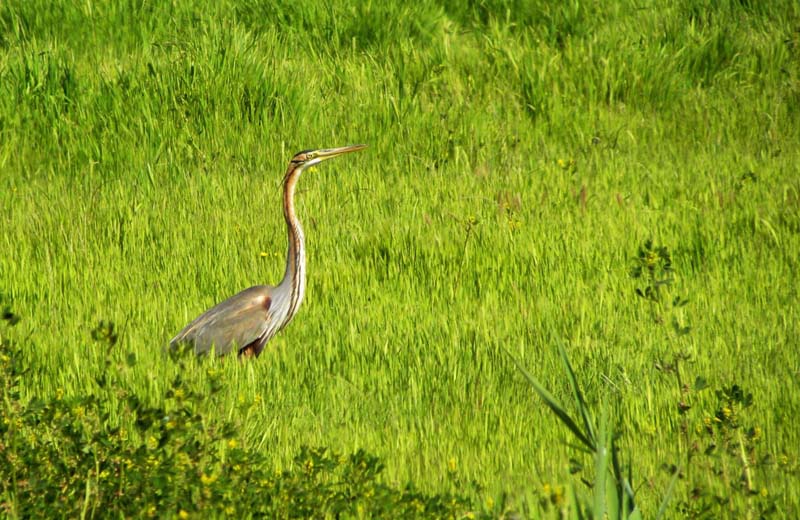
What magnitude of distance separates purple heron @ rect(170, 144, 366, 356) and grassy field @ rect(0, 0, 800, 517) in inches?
4.8

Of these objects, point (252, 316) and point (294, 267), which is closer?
point (252, 316)

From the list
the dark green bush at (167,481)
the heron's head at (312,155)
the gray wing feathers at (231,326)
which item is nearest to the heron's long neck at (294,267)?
the gray wing feathers at (231,326)

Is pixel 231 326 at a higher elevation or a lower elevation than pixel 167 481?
lower

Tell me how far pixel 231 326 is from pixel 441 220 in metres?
1.81

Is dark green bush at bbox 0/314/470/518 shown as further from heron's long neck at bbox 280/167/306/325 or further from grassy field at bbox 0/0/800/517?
heron's long neck at bbox 280/167/306/325

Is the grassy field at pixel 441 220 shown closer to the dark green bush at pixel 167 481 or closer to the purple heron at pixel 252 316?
the purple heron at pixel 252 316

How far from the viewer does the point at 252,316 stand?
5.04 metres

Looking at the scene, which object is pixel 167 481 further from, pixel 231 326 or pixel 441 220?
pixel 441 220

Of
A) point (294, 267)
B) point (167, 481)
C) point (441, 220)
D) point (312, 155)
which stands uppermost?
point (312, 155)

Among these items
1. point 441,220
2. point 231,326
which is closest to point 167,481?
point 231,326

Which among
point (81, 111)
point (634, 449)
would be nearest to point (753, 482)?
point (634, 449)

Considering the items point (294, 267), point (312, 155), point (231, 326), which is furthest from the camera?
point (312, 155)

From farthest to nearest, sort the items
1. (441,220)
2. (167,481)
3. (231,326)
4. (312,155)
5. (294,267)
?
1. (441,220)
2. (312,155)
3. (294,267)
4. (231,326)
5. (167,481)

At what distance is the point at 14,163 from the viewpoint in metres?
7.25
